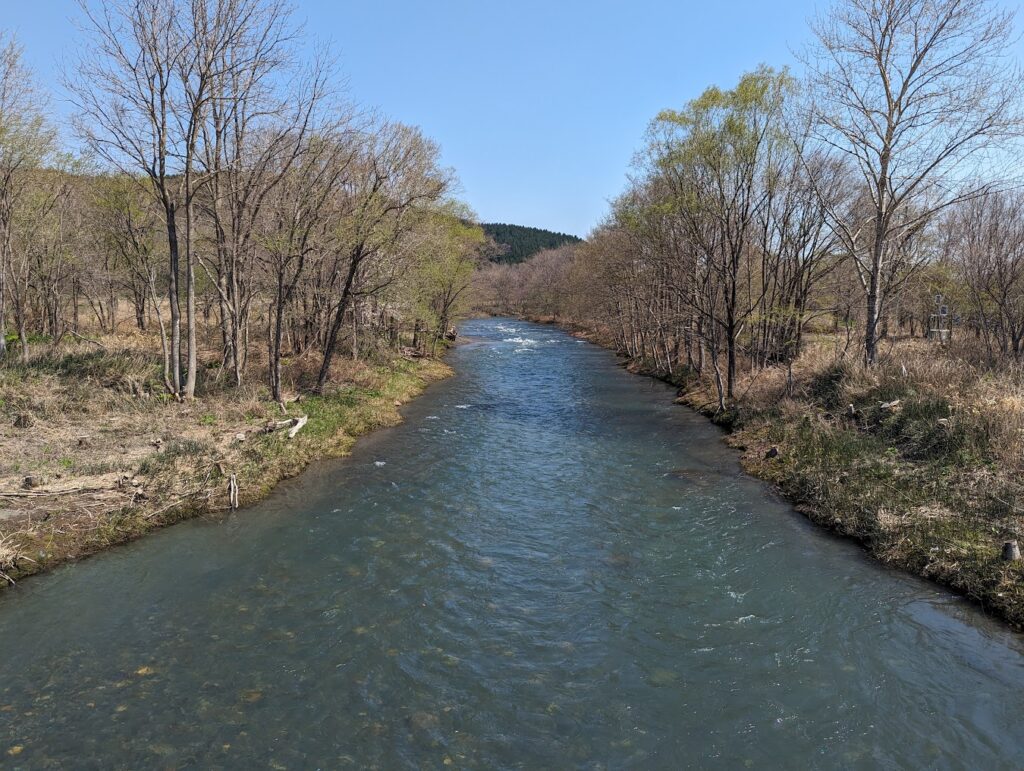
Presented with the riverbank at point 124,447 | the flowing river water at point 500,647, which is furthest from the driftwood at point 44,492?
the flowing river water at point 500,647

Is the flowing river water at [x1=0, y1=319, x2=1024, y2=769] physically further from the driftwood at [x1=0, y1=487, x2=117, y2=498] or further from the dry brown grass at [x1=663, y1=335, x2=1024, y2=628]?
the driftwood at [x1=0, y1=487, x2=117, y2=498]

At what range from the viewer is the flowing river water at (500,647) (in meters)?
6.43

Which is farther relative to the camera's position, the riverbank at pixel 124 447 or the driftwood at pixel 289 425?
the driftwood at pixel 289 425

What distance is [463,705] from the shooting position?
706 centimetres

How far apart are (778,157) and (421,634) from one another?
75.1 feet

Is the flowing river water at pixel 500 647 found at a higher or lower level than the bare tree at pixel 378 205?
lower

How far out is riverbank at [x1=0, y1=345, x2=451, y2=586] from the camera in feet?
35.7

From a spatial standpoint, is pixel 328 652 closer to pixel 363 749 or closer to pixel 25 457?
pixel 363 749

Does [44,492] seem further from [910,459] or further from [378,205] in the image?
[910,459]

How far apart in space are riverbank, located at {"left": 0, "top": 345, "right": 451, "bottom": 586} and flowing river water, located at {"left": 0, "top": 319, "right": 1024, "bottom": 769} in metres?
0.74

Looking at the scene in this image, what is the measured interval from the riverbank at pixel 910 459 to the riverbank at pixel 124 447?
44.9ft

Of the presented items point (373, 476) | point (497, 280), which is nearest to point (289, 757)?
point (373, 476)

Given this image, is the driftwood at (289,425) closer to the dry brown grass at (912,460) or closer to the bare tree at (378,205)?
the bare tree at (378,205)

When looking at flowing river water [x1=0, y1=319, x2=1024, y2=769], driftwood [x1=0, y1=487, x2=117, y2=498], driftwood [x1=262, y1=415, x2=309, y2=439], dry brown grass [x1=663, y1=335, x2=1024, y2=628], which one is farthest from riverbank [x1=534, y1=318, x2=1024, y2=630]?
driftwood [x1=0, y1=487, x2=117, y2=498]
